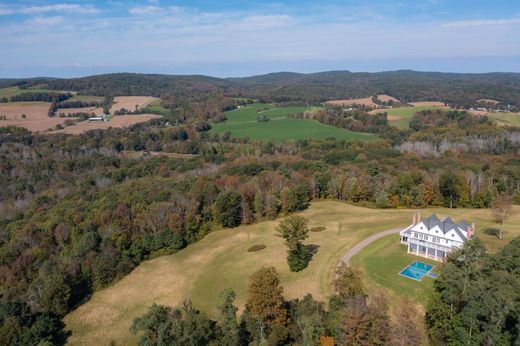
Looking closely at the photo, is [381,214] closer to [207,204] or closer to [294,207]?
[294,207]

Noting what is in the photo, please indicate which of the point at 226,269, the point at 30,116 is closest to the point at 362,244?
the point at 226,269

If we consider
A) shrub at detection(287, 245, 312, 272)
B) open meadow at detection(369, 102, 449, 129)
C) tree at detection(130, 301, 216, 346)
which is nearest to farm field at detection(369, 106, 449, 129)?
open meadow at detection(369, 102, 449, 129)

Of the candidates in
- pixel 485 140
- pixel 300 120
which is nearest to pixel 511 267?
pixel 485 140

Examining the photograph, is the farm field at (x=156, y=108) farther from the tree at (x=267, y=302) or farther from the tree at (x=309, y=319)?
the tree at (x=309, y=319)

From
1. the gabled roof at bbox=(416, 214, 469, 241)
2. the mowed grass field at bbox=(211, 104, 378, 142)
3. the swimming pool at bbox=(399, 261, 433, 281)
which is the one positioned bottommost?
the swimming pool at bbox=(399, 261, 433, 281)

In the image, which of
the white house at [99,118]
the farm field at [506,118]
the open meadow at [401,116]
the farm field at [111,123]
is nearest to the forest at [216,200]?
the open meadow at [401,116]

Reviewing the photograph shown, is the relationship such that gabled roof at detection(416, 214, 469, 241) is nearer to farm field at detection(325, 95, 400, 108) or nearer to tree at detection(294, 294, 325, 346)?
tree at detection(294, 294, 325, 346)
